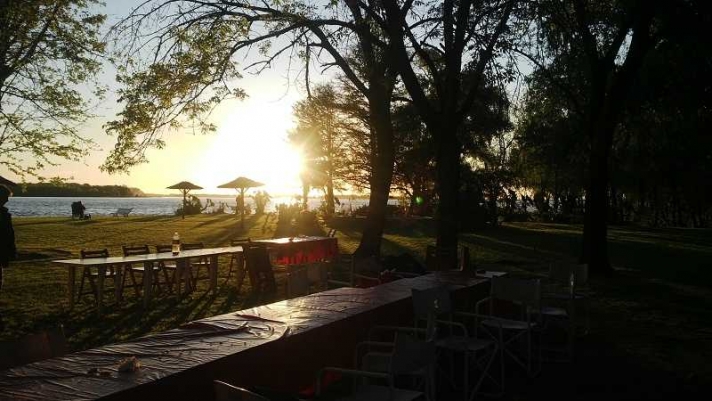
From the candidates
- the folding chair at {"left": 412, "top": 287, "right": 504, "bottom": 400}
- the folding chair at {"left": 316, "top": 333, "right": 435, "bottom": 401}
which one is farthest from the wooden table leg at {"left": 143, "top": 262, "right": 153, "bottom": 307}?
the folding chair at {"left": 316, "top": 333, "right": 435, "bottom": 401}

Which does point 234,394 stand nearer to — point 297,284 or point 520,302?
point 297,284

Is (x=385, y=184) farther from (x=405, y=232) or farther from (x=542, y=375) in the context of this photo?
(x=405, y=232)

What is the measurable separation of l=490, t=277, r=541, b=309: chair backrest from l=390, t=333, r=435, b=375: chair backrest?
2481 millimetres

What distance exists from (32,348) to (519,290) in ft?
13.6

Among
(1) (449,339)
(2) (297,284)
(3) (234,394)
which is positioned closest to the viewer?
(3) (234,394)

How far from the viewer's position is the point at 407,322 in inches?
216

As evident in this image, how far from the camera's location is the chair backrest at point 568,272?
23.0 feet

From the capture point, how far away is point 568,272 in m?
7.25

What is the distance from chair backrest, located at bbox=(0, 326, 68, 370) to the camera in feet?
10.4

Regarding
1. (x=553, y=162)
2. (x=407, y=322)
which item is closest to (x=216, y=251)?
(x=407, y=322)

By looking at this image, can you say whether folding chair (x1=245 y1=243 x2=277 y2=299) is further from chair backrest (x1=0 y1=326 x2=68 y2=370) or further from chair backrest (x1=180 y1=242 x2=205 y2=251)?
chair backrest (x1=0 y1=326 x2=68 y2=370)

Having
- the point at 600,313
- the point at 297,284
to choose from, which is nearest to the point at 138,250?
the point at 297,284

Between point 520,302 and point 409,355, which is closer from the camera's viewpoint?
point 409,355

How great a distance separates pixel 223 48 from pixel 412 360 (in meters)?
10.0
